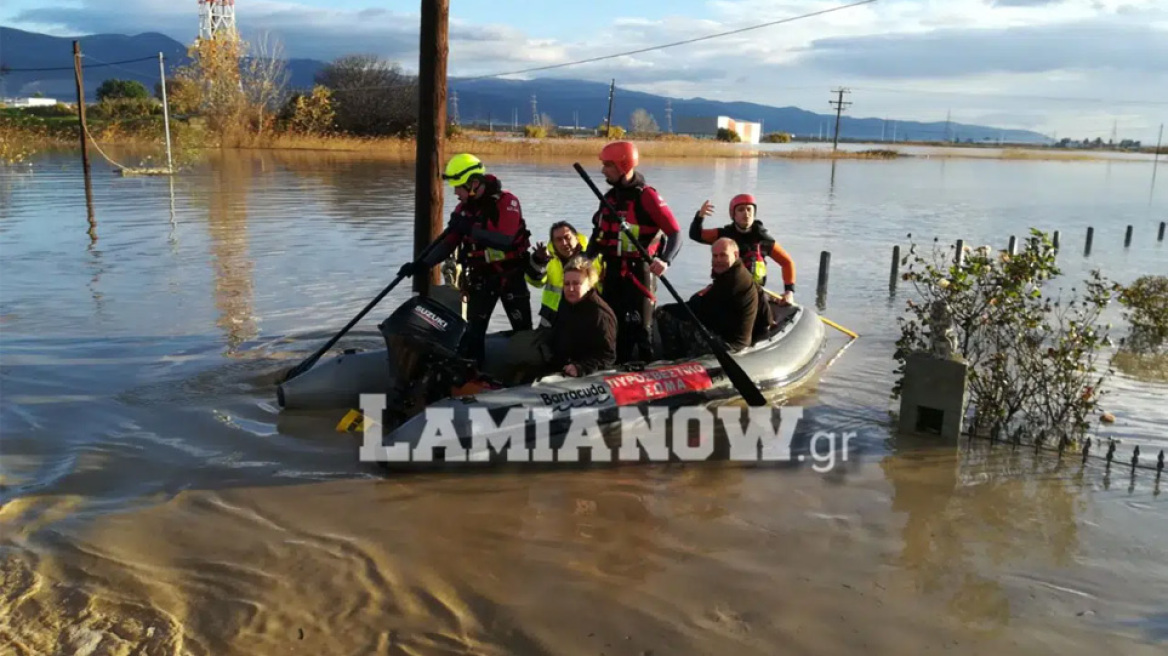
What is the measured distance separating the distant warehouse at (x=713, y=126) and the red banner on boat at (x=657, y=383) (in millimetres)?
100330

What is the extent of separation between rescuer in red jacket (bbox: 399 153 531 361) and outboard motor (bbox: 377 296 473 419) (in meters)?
0.51

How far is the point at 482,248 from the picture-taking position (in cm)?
635

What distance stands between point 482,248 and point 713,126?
11117 cm

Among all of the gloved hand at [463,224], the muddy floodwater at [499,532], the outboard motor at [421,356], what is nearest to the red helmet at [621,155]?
the gloved hand at [463,224]

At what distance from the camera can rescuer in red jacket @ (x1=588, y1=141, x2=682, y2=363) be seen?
609 cm

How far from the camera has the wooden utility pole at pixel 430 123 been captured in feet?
23.8

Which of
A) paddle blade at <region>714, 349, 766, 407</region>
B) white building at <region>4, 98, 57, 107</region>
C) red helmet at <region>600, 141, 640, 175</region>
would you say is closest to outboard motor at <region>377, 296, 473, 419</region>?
red helmet at <region>600, 141, 640, 175</region>

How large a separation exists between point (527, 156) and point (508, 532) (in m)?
38.0

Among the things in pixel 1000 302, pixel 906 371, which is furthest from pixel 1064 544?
pixel 1000 302

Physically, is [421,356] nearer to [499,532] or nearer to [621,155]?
[499,532]

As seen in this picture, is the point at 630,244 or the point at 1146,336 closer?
the point at 630,244

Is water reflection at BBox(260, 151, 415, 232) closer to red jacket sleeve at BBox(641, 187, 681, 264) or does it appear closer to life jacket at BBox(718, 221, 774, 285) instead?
life jacket at BBox(718, 221, 774, 285)

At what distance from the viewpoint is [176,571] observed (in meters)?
3.77

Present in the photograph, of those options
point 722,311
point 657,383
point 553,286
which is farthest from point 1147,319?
point 553,286
